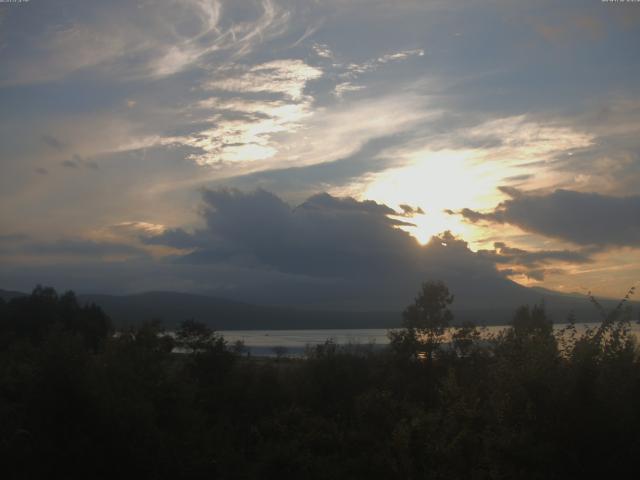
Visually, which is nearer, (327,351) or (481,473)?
(481,473)

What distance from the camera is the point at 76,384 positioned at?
24.1 metres

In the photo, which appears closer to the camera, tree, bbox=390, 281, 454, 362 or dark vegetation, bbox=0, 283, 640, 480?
dark vegetation, bbox=0, 283, 640, 480

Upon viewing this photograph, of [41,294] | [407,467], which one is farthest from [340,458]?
[41,294]

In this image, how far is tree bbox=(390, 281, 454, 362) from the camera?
62.2 meters

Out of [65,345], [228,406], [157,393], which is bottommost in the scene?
[228,406]

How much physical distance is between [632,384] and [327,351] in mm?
39352

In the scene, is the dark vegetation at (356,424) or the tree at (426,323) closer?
the dark vegetation at (356,424)

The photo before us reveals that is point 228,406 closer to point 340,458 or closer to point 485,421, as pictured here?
point 340,458

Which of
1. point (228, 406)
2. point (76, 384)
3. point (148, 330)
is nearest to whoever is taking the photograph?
point (76, 384)

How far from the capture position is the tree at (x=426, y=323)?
6216 centimetres

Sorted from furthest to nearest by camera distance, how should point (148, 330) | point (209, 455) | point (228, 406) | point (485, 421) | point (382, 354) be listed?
point (382, 354) < point (228, 406) < point (148, 330) < point (209, 455) < point (485, 421)

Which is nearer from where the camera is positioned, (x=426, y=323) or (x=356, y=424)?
(x=356, y=424)

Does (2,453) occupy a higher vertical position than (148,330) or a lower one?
lower

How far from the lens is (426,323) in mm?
65438
